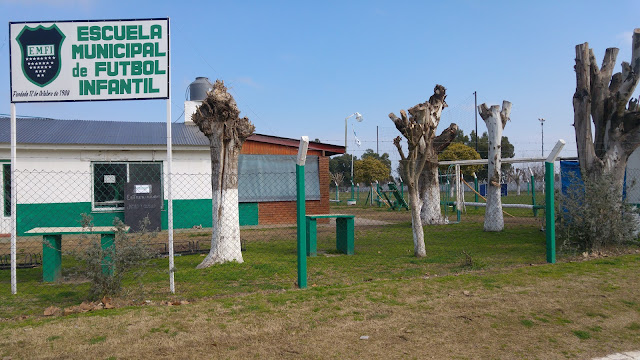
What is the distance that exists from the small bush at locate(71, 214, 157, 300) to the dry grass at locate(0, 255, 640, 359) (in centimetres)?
47

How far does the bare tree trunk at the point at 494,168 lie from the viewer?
12.9 meters

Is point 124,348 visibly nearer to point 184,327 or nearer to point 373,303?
point 184,327

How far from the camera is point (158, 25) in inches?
248

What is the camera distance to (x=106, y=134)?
15.7 metres

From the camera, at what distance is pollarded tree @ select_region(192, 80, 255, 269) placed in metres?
7.51

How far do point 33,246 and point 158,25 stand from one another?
7.44 meters

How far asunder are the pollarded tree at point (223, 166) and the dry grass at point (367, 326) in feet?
6.35

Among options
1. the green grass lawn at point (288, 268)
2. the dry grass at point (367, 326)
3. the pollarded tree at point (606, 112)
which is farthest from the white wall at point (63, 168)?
the pollarded tree at point (606, 112)

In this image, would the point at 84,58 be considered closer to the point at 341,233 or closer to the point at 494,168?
the point at 341,233

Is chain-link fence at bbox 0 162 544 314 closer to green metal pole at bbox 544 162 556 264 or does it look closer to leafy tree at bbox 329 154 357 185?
green metal pole at bbox 544 162 556 264

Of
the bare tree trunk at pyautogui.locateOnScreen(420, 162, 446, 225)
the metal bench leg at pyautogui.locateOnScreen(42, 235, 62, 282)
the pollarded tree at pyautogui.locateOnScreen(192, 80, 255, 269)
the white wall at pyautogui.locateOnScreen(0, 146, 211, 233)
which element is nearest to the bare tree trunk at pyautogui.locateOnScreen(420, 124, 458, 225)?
the bare tree trunk at pyautogui.locateOnScreen(420, 162, 446, 225)

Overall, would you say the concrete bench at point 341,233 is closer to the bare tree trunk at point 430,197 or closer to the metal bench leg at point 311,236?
the metal bench leg at point 311,236

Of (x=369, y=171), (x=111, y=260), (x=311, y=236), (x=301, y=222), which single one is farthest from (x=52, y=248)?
(x=369, y=171)

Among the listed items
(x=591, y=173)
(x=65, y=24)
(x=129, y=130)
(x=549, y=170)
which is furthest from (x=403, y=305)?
(x=129, y=130)
